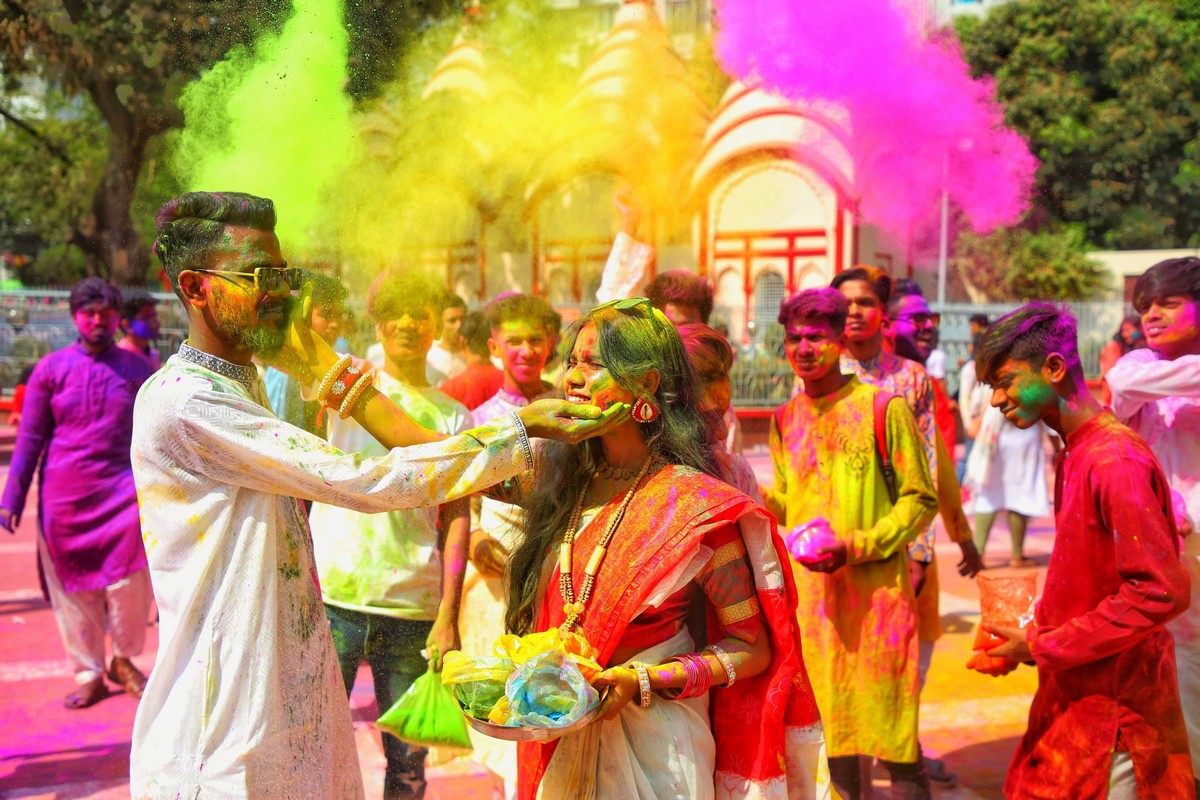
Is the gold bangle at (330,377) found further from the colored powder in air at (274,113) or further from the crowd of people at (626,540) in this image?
the colored powder in air at (274,113)

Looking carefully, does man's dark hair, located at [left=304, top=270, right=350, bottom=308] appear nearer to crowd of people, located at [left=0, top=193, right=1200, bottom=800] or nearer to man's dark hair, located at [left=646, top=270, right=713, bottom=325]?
crowd of people, located at [left=0, top=193, right=1200, bottom=800]

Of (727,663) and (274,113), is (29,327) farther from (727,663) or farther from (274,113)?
(727,663)

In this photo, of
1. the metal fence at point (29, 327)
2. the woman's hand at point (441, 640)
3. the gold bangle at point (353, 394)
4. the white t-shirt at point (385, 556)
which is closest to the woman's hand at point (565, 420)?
the gold bangle at point (353, 394)

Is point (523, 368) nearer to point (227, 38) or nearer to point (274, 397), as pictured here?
point (274, 397)

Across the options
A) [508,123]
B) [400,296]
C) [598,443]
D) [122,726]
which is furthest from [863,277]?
[508,123]

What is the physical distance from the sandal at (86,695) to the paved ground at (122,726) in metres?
0.05

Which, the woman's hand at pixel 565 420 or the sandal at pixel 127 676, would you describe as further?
the sandal at pixel 127 676

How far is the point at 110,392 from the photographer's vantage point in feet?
19.5

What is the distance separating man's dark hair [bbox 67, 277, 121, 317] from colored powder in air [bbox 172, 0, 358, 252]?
2822mm

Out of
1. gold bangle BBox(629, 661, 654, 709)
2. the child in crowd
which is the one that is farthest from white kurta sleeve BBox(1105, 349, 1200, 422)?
gold bangle BBox(629, 661, 654, 709)

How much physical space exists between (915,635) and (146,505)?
284cm

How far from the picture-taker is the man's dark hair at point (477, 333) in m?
6.07

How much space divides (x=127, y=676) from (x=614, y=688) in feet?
14.6

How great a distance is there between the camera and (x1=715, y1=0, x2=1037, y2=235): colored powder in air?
6.45 metres
